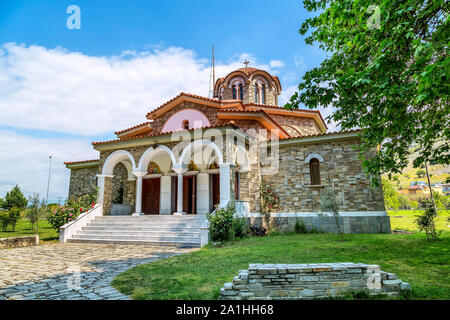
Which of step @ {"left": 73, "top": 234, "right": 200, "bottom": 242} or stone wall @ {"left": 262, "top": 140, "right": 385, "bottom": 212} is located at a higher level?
stone wall @ {"left": 262, "top": 140, "right": 385, "bottom": 212}

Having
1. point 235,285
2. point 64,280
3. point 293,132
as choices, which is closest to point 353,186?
point 293,132

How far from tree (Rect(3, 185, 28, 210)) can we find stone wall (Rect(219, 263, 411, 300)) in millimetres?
29953

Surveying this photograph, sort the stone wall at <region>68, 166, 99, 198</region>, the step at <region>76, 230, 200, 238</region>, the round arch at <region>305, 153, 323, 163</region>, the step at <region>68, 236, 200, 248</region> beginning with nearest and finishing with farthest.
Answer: the step at <region>68, 236, 200, 248</region>, the step at <region>76, 230, 200, 238</region>, the round arch at <region>305, 153, 323, 163</region>, the stone wall at <region>68, 166, 99, 198</region>

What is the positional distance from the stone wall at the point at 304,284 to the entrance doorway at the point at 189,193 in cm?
1077

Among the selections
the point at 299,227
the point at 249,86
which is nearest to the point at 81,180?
the point at 249,86

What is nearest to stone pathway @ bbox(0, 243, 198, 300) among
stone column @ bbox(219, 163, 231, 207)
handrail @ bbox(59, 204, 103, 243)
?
handrail @ bbox(59, 204, 103, 243)

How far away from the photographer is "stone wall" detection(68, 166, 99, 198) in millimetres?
17627

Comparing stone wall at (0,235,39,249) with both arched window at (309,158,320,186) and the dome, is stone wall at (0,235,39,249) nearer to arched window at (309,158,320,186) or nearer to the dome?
arched window at (309,158,320,186)

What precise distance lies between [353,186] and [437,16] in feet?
24.6

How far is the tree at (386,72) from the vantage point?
14.0 ft

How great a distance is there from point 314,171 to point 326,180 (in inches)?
28.1

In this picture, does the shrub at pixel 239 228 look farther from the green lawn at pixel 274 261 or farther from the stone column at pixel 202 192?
the stone column at pixel 202 192

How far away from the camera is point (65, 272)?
5.60 metres

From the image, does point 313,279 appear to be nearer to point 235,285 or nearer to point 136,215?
point 235,285
